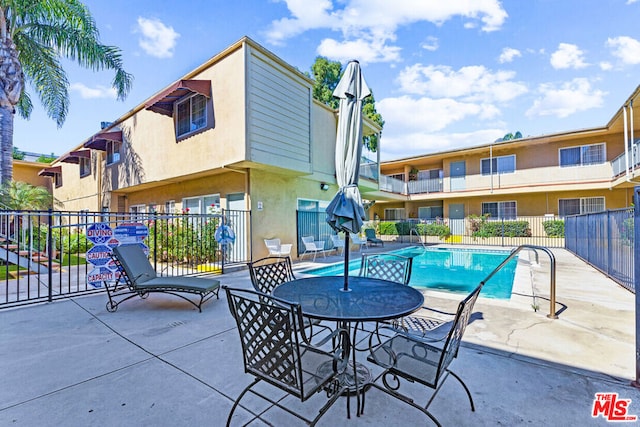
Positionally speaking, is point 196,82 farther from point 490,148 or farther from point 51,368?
point 490,148

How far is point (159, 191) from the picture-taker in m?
13.0

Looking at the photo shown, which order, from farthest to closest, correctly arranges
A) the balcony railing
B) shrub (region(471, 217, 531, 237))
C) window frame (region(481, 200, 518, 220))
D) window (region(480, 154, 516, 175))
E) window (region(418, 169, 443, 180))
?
window (region(418, 169, 443, 180))
window frame (region(481, 200, 518, 220))
window (region(480, 154, 516, 175))
shrub (region(471, 217, 531, 237))
the balcony railing

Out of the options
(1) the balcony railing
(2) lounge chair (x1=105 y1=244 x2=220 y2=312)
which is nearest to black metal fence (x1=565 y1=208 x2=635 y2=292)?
(1) the balcony railing

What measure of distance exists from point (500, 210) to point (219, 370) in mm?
20765

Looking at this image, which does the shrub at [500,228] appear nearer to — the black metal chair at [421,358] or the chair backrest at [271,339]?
the black metal chair at [421,358]

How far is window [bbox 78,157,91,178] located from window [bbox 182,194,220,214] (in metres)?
9.72

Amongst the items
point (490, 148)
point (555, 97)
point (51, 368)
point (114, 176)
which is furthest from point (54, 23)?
point (555, 97)

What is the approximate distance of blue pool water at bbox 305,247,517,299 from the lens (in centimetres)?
793

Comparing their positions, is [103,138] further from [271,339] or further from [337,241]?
[271,339]

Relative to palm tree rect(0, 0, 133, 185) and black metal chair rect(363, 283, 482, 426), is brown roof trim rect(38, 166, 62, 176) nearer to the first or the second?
palm tree rect(0, 0, 133, 185)

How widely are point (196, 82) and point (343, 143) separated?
25.0ft

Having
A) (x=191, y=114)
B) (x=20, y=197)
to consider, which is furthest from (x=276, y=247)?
(x=20, y=197)

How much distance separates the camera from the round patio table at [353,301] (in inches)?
85.5

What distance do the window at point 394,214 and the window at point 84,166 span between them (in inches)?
811
